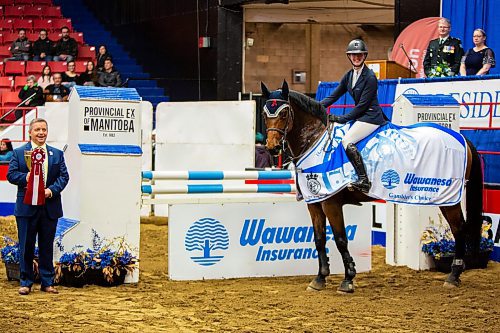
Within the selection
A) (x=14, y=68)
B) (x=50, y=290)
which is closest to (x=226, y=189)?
(x=50, y=290)

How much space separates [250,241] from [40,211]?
2.62 metres

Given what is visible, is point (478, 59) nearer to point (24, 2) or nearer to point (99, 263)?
point (99, 263)

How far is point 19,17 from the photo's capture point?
2541cm

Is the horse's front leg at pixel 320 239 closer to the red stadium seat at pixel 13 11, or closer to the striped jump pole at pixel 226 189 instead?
the striped jump pole at pixel 226 189

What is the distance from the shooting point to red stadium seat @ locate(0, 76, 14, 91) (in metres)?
22.2

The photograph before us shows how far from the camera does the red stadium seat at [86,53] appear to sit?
78.7 ft

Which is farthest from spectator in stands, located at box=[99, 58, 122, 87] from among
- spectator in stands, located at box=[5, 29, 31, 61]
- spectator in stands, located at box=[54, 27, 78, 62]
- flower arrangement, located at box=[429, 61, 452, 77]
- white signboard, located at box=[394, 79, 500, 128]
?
white signboard, located at box=[394, 79, 500, 128]

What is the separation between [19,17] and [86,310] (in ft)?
61.3

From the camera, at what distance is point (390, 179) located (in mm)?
9438

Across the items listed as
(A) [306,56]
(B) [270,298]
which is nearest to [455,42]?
(B) [270,298]

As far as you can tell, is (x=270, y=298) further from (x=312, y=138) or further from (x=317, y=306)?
(x=312, y=138)

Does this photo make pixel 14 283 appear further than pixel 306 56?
No

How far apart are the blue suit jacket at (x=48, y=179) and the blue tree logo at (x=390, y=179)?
3.13 m

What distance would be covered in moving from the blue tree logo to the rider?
0.20 metres
